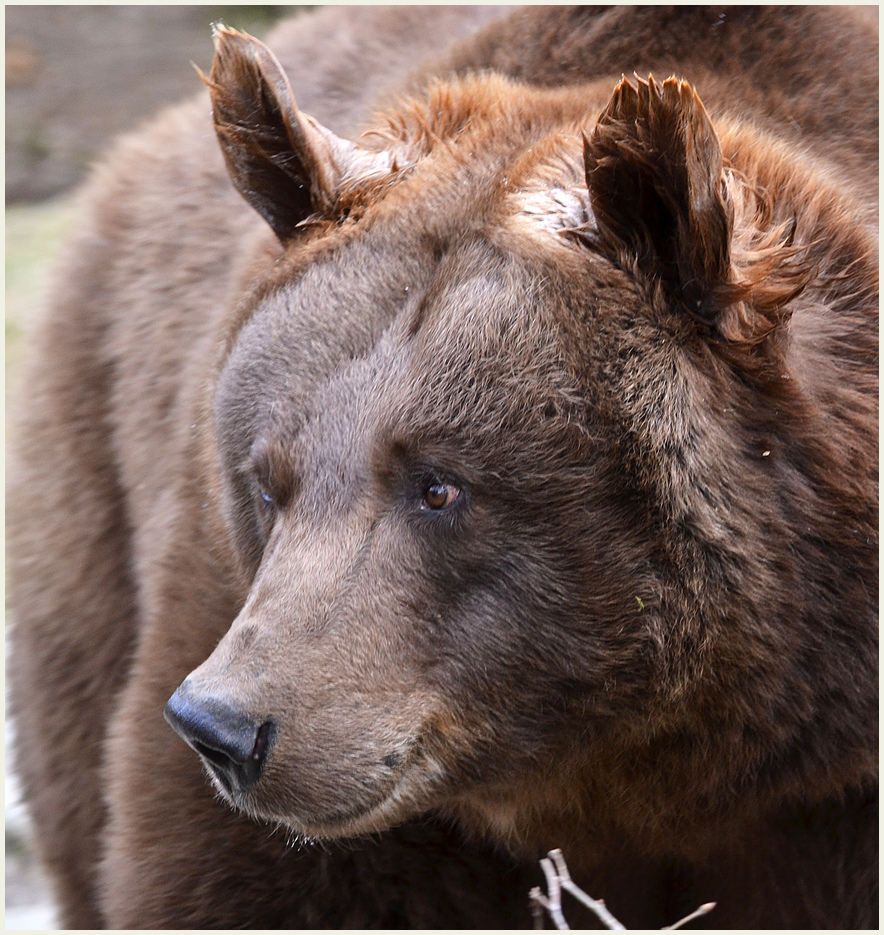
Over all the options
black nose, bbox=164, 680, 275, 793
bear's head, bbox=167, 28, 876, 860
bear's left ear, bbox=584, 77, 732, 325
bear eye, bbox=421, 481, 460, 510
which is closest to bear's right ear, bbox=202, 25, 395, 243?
bear's head, bbox=167, 28, 876, 860

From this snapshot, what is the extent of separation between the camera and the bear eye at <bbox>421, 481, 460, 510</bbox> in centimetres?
339

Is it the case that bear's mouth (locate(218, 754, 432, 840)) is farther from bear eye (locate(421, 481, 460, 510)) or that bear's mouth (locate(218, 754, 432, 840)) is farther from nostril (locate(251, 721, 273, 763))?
bear eye (locate(421, 481, 460, 510))

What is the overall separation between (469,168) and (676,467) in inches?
43.0

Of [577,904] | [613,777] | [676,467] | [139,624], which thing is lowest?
[577,904]

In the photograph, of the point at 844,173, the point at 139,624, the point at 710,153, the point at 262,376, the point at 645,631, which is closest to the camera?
the point at 710,153

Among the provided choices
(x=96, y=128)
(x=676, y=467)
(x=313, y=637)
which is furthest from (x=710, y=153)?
(x=96, y=128)

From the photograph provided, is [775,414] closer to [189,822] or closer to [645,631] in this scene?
[645,631]

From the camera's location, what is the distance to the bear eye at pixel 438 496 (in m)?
3.39

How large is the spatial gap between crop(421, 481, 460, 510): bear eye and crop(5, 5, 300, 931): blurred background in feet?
33.4

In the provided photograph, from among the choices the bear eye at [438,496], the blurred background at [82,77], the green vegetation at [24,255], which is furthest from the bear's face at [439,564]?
the blurred background at [82,77]

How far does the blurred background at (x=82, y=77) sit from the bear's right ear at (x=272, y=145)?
916cm

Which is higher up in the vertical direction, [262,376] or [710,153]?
[710,153]

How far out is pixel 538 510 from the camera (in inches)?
132

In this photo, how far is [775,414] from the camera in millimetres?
3424
